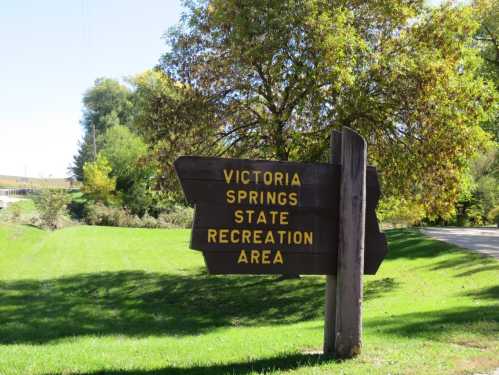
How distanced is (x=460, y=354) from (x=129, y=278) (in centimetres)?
1593

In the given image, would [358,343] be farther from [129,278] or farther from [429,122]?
[129,278]

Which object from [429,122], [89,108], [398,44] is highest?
[89,108]

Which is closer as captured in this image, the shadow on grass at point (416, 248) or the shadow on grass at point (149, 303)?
the shadow on grass at point (149, 303)

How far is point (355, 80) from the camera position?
52.1ft

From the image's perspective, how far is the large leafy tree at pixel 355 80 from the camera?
15.7 metres

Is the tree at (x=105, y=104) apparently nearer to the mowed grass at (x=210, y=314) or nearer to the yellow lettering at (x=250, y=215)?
the mowed grass at (x=210, y=314)

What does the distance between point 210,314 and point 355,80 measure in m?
7.81

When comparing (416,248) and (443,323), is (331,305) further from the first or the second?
(416,248)

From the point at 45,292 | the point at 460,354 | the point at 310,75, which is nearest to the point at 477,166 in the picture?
the point at 310,75

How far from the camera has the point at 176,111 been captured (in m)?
18.5

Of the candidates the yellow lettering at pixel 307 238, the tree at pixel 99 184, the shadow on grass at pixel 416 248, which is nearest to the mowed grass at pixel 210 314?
the shadow on grass at pixel 416 248

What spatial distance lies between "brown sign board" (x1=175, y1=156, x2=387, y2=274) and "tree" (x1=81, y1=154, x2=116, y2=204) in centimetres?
4740

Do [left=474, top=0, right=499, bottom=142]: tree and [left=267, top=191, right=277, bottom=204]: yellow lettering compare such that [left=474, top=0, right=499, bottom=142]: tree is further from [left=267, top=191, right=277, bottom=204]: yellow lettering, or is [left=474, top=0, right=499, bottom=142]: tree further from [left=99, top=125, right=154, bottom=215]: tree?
[left=267, top=191, right=277, bottom=204]: yellow lettering

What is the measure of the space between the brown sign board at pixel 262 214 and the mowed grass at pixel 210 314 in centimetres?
115
